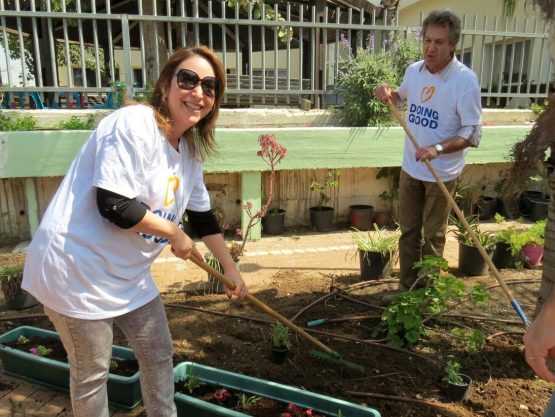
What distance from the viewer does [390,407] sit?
276cm

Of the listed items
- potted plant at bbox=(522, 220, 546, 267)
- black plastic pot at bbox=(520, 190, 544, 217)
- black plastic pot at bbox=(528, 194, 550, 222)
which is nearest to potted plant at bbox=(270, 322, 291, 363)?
potted plant at bbox=(522, 220, 546, 267)

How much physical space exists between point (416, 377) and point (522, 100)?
785 cm

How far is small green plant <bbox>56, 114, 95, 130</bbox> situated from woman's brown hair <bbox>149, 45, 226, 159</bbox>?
416 centimetres

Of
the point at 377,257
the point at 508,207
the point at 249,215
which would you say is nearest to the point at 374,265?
the point at 377,257

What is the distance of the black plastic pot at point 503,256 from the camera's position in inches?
199

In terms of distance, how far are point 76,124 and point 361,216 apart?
3.82 m

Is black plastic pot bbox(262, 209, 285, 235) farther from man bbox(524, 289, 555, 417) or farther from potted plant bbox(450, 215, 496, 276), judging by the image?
man bbox(524, 289, 555, 417)

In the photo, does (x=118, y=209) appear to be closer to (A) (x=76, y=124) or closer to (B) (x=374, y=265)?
(B) (x=374, y=265)

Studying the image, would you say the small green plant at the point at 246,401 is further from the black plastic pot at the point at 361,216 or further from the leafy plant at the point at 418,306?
the black plastic pot at the point at 361,216

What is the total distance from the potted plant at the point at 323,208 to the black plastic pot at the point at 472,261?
75.8 inches

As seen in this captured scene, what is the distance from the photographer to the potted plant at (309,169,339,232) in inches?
252

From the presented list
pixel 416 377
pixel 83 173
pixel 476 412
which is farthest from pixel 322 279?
→ pixel 83 173

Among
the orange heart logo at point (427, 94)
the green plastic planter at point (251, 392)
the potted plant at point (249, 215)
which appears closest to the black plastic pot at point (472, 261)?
the orange heart logo at point (427, 94)

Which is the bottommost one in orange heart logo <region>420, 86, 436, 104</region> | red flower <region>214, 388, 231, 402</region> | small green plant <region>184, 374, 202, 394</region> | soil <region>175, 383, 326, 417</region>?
soil <region>175, 383, 326, 417</region>
